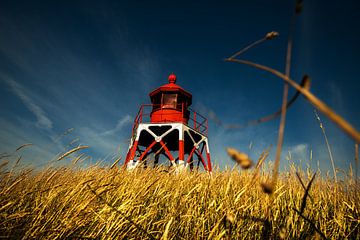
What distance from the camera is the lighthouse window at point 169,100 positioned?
47.4 ft

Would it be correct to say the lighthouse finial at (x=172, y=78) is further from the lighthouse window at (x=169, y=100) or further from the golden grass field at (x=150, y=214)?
the golden grass field at (x=150, y=214)

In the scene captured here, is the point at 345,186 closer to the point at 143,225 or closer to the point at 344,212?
the point at 344,212

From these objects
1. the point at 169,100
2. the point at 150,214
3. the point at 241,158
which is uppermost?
the point at 169,100

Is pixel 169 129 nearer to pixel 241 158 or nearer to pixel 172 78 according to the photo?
pixel 172 78

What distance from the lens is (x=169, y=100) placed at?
48.4ft

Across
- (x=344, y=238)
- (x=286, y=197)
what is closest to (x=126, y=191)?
(x=286, y=197)

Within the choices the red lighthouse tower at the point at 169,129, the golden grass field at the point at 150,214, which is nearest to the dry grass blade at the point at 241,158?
the golden grass field at the point at 150,214

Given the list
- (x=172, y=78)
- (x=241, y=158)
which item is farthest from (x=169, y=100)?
(x=241, y=158)

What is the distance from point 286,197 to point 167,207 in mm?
1326

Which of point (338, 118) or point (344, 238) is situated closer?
point (338, 118)

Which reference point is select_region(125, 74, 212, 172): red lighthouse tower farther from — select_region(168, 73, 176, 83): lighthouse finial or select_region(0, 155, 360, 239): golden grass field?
select_region(0, 155, 360, 239): golden grass field

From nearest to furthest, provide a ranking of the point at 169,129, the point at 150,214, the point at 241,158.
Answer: the point at 241,158 → the point at 150,214 → the point at 169,129

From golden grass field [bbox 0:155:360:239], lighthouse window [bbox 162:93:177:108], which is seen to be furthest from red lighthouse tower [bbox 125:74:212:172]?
golden grass field [bbox 0:155:360:239]

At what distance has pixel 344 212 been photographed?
2.46 meters
